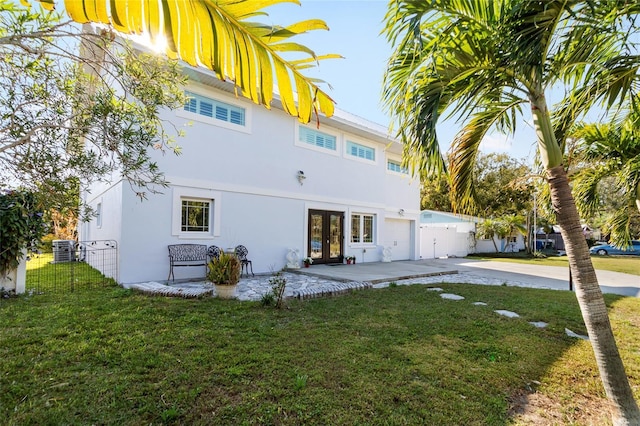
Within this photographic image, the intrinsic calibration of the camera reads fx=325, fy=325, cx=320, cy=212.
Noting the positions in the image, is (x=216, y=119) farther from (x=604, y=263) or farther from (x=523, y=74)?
(x=604, y=263)

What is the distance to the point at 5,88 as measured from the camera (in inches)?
154

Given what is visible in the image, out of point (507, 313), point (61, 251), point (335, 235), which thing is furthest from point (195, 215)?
point (61, 251)

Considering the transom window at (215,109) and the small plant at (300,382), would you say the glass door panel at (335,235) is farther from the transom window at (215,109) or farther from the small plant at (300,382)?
the small plant at (300,382)

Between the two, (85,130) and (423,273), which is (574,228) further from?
(423,273)

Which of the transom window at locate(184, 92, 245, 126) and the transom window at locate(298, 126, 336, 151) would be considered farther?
the transom window at locate(298, 126, 336, 151)

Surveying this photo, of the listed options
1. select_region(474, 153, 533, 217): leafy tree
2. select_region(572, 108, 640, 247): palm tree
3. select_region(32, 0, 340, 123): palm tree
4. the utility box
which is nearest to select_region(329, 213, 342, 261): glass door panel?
select_region(572, 108, 640, 247): palm tree

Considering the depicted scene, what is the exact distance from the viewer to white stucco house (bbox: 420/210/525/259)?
821 inches

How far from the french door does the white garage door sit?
11.4ft

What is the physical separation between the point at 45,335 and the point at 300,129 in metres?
9.90

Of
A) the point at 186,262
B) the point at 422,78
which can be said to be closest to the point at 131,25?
the point at 422,78

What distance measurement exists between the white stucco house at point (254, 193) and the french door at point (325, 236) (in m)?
0.04

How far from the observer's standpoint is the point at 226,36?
1855 mm

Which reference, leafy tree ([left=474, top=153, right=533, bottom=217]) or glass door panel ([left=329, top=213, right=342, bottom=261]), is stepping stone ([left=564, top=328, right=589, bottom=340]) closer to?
glass door panel ([left=329, top=213, right=342, bottom=261])

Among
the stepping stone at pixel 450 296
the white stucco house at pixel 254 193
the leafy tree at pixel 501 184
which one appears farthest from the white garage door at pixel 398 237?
the leafy tree at pixel 501 184
